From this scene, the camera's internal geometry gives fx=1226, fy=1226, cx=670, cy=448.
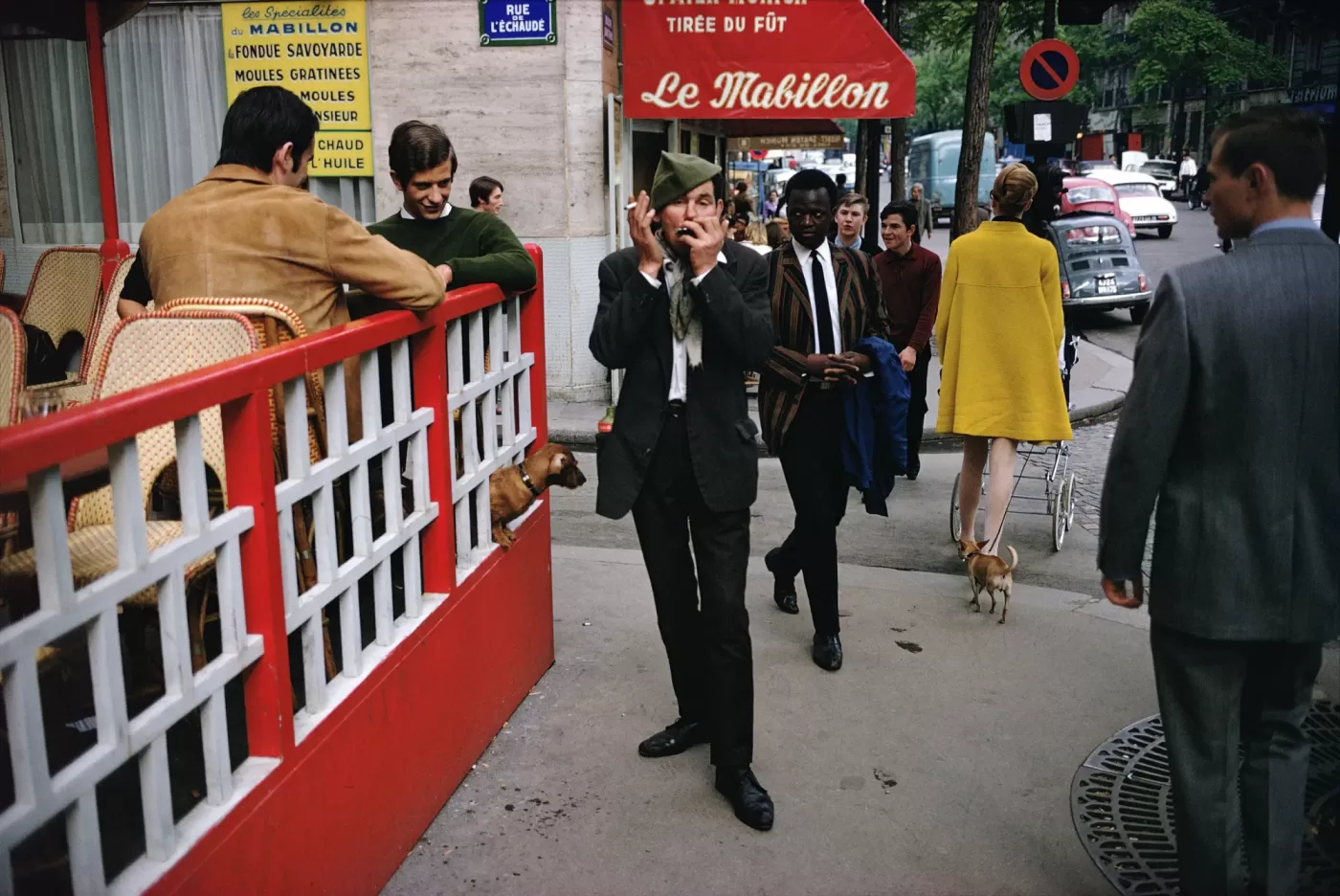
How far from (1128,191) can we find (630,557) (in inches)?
1218

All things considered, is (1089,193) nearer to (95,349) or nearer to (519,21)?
(519,21)

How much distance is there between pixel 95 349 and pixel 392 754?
88.5 inches

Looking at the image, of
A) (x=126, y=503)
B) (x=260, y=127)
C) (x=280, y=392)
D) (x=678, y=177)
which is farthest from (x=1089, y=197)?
(x=126, y=503)

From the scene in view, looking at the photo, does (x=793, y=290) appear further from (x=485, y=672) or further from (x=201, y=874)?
(x=201, y=874)

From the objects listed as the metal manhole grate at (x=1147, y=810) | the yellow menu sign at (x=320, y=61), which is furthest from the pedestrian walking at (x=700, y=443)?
the yellow menu sign at (x=320, y=61)

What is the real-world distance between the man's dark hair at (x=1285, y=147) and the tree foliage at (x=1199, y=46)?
55474 mm

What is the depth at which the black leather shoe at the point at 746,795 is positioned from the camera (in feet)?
11.9

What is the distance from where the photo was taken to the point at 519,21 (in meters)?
10.2

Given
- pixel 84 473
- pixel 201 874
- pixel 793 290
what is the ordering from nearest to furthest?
pixel 201 874 → pixel 84 473 → pixel 793 290

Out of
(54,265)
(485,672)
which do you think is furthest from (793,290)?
(54,265)

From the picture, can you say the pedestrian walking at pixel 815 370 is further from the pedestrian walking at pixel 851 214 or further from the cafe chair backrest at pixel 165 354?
the pedestrian walking at pixel 851 214

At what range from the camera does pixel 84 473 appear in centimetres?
291

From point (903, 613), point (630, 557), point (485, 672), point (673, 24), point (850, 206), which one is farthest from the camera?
point (673, 24)

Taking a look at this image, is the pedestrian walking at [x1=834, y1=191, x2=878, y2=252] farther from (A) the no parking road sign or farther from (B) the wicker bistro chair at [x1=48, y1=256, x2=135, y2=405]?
(A) the no parking road sign
